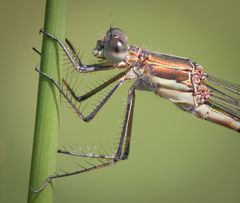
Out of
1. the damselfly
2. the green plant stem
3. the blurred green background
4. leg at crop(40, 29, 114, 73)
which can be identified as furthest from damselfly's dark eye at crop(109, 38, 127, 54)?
the blurred green background

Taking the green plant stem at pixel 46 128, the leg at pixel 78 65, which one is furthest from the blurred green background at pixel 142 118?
the green plant stem at pixel 46 128

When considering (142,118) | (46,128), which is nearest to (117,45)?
(46,128)

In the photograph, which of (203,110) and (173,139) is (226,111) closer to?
(203,110)

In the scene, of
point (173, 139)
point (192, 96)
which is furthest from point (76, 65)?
point (173, 139)

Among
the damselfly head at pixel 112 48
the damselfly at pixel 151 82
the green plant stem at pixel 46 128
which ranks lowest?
the green plant stem at pixel 46 128

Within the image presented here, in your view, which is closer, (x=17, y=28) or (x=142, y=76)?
(x=142, y=76)

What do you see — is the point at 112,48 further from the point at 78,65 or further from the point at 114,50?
the point at 78,65

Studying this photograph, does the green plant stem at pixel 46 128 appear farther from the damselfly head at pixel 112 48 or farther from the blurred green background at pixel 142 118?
the blurred green background at pixel 142 118
